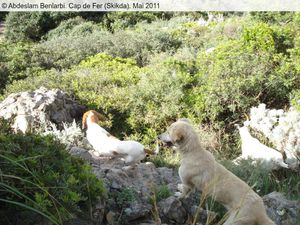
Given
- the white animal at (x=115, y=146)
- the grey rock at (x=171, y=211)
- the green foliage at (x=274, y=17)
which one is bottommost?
the grey rock at (x=171, y=211)

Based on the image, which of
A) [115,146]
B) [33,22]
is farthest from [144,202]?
[33,22]

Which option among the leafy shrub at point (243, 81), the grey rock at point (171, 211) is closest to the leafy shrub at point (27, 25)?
the leafy shrub at point (243, 81)

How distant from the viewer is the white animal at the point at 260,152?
6.78 meters

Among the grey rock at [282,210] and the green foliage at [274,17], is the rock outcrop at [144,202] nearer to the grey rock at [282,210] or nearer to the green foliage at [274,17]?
the grey rock at [282,210]

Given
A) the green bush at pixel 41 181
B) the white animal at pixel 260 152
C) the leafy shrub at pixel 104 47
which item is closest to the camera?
the green bush at pixel 41 181

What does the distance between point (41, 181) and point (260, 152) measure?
14.4 ft

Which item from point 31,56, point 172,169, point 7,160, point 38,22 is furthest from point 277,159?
point 38,22

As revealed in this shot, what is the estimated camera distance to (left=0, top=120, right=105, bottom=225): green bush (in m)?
3.24

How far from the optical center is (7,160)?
3.37m

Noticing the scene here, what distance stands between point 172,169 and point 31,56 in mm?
6595

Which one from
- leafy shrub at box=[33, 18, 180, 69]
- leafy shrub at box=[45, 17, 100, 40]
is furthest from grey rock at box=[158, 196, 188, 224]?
leafy shrub at box=[45, 17, 100, 40]

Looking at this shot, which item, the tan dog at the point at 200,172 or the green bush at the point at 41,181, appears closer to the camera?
the green bush at the point at 41,181

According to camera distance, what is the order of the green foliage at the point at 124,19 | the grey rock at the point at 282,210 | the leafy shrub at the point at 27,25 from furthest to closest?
1. the green foliage at the point at 124,19
2. the leafy shrub at the point at 27,25
3. the grey rock at the point at 282,210
